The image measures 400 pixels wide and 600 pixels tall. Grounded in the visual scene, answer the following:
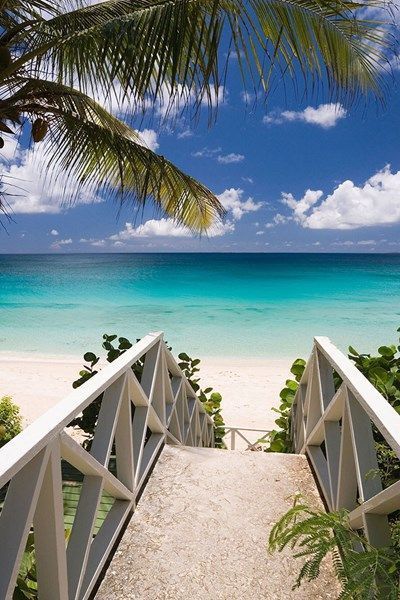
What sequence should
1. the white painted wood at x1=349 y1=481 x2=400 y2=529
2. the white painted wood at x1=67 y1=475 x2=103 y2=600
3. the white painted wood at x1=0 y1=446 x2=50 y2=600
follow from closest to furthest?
the white painted wood at x1=0 y1=446 x2=50 y2=600, the white painted wood at x1=349 y1=481 x2=400 y2=529, the white painted wood at x1=67 y1=475 x2=103 y2=600

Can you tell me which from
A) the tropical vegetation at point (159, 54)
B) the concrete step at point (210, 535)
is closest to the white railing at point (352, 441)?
the concrete step at point (210, 535)

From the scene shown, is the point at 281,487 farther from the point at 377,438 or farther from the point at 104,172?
the point at 104,172

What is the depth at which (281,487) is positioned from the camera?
2.67 m

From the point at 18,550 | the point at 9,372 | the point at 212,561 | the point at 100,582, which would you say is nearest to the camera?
the point at 18,550

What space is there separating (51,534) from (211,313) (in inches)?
1179

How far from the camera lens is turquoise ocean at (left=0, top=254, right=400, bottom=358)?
21141 millimetres

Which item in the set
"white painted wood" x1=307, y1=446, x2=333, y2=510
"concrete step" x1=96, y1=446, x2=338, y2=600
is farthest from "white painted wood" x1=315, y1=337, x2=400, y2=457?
"concrete step" x1=96, y1=446, x2=338, y2=600

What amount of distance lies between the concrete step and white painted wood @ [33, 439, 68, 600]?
516mm

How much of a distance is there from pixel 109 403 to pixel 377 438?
54.6 inches

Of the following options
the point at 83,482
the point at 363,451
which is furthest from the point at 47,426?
the point at 363,451

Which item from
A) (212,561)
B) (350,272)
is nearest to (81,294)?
(350,272)

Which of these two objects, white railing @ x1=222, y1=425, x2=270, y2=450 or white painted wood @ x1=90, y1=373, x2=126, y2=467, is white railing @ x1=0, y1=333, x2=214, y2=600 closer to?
white painted wood @ x1=90, y1=373, x2=126, y2=467

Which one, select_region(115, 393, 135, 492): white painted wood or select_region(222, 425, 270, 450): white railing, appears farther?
select_region(222, 425, 270, 450): white railing

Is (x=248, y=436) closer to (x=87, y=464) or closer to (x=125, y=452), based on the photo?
(x=125, y=452)
